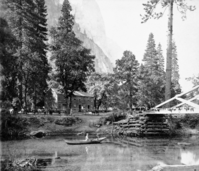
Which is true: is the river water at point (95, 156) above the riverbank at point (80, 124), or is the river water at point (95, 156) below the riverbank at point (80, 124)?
below

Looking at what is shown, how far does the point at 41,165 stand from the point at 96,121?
21.4 m

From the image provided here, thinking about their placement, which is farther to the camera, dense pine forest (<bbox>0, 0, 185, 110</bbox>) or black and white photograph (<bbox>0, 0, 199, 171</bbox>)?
dense pine forest (<bbox>0, 0, 185, 110</bbox>)

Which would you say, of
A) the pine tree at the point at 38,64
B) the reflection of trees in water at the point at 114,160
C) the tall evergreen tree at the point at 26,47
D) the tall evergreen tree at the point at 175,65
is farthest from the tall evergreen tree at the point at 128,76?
the tall evergreen tree at the point at 175,65

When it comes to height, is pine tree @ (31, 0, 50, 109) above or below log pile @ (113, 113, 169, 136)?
above

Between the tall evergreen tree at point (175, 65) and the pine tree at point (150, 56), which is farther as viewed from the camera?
the tall evergreen tree at point (175, 65)

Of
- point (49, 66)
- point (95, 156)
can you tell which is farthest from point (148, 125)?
point (49, 66)

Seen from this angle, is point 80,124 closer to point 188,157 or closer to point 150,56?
point 188,157

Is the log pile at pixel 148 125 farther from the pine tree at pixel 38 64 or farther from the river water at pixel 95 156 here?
the pine tree at pixel 38 64

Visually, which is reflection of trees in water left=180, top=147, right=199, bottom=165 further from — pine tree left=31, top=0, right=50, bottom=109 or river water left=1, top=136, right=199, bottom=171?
pine tree left=31, top=0, right=50, bottom=109

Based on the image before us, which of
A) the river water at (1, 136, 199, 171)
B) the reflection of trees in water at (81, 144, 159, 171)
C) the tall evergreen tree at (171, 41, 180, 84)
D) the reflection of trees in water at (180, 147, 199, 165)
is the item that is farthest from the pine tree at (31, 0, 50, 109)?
the tall evergreen tree at (171, 41, 180, 84)

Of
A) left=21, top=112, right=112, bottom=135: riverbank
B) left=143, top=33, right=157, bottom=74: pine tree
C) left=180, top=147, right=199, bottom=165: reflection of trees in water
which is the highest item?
left=143, top=33, right=157, bottom=74: pine tree

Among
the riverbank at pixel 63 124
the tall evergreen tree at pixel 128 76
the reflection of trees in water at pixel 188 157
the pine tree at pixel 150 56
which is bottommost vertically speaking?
the reflection of trees in water at pixel 188 157

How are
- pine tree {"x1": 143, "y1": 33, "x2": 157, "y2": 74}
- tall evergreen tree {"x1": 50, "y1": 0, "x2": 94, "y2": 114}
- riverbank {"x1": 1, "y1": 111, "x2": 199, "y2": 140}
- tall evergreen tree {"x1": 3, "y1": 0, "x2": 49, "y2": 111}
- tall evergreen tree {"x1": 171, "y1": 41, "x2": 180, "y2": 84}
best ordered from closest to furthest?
riverbank {"x1": 1, "y1": 111, "x2": 199, "y2": 140} → tall evergreen tree {"x1": 3, "y1": 0, "x2": 49, "y2": 111} → tall evergreen tree {"x1": 50, "y1": 0, "x2": 94, "y2": 114} → pine tree {"x1": 143, "y1": 33, "x2": 157, "y2": 74} → tall evergreen tree {"x1": 171, "y1": 41, "x2": 180, "y2": 84}

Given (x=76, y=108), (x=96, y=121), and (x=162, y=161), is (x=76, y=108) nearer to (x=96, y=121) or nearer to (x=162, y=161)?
(x=96, y=121)
